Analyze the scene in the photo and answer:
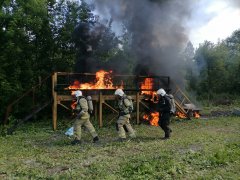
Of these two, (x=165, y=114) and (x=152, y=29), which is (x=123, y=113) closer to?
(x=165, y=114)

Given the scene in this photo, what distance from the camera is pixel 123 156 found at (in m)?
9.75

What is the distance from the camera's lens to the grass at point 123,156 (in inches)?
314

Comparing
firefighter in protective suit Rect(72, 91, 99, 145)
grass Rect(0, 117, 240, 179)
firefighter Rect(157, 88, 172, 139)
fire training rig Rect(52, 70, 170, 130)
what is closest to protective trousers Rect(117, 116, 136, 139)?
grass Rect(0, 117, 240, 179)

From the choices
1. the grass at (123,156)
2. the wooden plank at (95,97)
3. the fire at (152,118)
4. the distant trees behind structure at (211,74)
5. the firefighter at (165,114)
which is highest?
the distant trees behind structure at (211,74)

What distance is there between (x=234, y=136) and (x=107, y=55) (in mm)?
12145

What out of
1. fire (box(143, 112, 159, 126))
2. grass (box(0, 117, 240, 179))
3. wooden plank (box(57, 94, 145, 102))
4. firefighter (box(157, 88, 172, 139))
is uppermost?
wooden plank (box(57, 94, 145, 102))

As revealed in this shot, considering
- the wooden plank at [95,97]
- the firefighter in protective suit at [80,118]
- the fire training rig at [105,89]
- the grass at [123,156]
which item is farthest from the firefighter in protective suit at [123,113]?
the wooden plank at [95,97]

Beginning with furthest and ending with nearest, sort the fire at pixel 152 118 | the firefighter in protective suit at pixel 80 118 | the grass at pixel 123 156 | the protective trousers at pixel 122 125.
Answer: the fire at pixel 152 118 < the protective trousers at pixel 122 125 < the firefighter in protective suit at pixel 80 118 < the grass at pixel 123 156

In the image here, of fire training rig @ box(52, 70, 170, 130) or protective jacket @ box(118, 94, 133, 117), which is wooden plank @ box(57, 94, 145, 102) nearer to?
fire training rig @ box(52, 70, 170, 130)

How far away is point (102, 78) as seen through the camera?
18578 mm

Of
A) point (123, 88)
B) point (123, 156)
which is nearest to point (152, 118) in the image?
point (123, 88)

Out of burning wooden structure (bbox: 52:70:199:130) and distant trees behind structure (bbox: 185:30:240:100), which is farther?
distant trees behind structure (bbox: 185:30:240:100)

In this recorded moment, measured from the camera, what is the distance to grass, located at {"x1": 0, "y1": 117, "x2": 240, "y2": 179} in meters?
7.99

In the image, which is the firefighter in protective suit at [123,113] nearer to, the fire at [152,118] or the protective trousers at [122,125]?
the protective trousers at [122,125]
